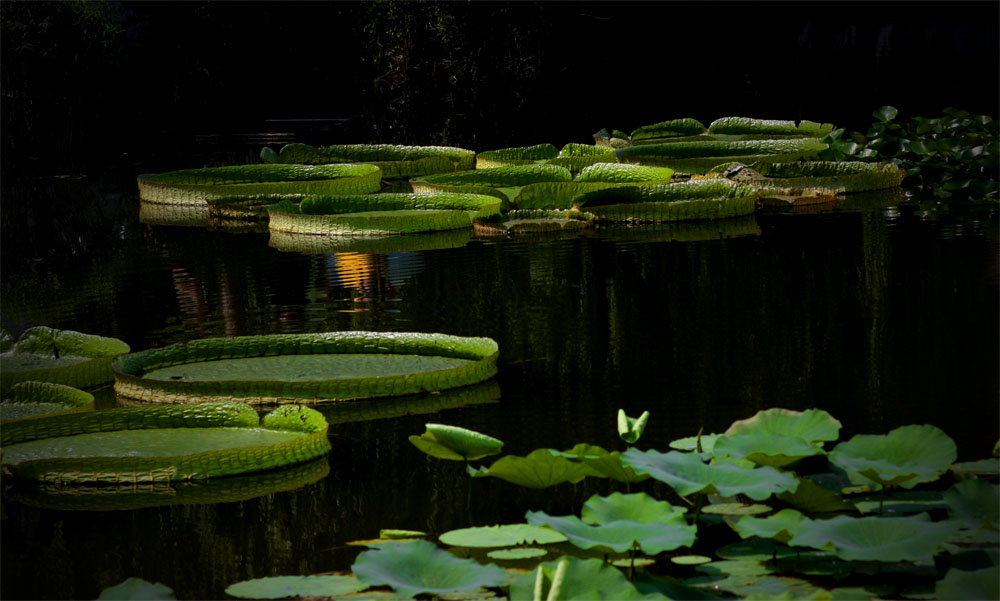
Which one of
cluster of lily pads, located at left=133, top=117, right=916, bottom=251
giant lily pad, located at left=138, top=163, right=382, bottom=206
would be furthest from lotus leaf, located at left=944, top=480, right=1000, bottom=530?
giant lily pad, located at left=138, top=163, right=382, bottom=206

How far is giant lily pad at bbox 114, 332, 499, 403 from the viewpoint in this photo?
7.76 ft

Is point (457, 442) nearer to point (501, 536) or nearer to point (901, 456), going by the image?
point (501, 536)

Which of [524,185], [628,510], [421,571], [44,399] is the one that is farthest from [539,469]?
[524,185]

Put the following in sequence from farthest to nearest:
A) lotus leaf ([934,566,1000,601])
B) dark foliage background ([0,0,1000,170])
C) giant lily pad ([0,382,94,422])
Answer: dark foliage background ([0,0,1000,170]) → giant lily pad ([0,382,94,422]) → lotus leaf ([934,566,1000,601])

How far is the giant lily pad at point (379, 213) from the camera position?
455 cm

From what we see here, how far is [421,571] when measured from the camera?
1.35 metres

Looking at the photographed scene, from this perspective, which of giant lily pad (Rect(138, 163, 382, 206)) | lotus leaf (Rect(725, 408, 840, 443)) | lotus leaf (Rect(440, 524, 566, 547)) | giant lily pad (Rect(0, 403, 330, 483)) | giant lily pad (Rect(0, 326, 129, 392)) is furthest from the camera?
giant lily pad (Rect(138, 163, 382, 206))

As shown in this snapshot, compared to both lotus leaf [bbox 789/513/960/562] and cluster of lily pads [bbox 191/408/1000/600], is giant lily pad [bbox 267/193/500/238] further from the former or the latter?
lotus leaf [bbox 789/513/960/562]

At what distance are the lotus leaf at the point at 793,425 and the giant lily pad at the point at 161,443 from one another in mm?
693

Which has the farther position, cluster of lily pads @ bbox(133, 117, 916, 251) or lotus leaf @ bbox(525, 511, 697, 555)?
cluster of lily pads @ bbox(133, 117, 916, 251)

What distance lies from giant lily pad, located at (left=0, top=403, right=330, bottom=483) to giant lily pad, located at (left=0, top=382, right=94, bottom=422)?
0.44 feet

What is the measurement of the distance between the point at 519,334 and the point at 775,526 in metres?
1.44

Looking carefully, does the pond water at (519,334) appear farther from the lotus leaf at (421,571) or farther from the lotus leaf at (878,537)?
the lotus leaf at (878,537)

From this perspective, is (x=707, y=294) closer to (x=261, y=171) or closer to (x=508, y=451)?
(x=508, y=451)
